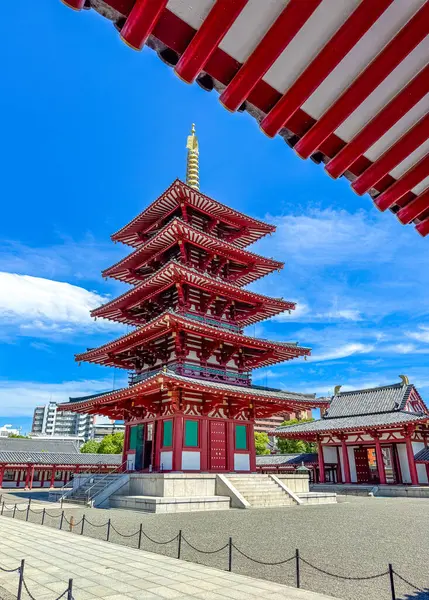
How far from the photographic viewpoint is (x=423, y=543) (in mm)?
11812

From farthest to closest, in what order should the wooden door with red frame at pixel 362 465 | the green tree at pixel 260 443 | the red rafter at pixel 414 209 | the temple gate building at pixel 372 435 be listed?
the green tree at pixel 260 443 → the wooden door with red frame at pixel 362 465 → the temple gate building at pixel 372 435 → the red rafter at pixel 414 209

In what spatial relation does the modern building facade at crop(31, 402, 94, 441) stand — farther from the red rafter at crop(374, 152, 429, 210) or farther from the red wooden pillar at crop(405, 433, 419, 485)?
the red rafter at crop(374, 152, 429, 210)

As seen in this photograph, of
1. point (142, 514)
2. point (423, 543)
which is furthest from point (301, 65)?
point (142, 514)

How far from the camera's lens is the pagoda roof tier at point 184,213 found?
25.9 metres

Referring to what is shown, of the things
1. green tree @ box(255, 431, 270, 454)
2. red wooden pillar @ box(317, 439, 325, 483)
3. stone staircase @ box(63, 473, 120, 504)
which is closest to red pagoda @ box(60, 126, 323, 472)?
stone staircase @ box(63, 473, 120, 504)

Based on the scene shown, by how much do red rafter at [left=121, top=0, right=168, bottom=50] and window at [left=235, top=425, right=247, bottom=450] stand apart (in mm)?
23893

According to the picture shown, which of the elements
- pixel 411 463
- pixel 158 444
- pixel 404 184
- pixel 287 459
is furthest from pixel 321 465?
pixel 404 184

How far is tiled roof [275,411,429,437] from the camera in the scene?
97.9 feet

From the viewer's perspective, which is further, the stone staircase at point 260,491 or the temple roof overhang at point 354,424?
the temple roof overhang at point 354,424

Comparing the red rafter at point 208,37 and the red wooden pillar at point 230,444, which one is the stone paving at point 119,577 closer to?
the red rafter at point 208,37

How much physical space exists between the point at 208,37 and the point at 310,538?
12.9 metres

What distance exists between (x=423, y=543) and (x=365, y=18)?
1345 cm

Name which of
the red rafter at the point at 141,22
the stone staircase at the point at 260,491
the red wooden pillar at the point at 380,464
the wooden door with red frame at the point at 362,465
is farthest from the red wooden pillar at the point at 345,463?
the red rafter at the point at 141,22

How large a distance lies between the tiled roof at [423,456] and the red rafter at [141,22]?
109 ft
